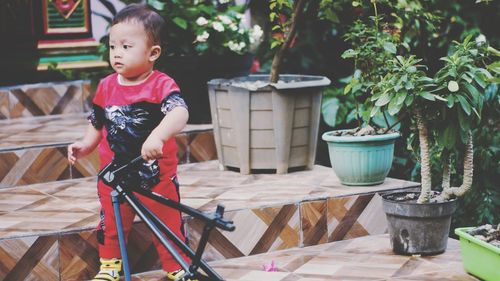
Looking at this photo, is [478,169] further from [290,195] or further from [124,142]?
[124,142]

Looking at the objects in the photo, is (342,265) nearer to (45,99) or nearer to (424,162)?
(424,162)

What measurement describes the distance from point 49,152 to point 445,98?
1.95 meters

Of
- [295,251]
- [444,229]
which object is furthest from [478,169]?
[295,251]

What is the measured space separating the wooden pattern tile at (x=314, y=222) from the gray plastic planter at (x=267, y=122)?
2.06 feet

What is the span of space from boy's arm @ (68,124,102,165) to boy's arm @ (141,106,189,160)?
0.34 metres

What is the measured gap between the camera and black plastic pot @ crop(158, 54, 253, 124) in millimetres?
4668

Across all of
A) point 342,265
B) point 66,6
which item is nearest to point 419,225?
point 342,265

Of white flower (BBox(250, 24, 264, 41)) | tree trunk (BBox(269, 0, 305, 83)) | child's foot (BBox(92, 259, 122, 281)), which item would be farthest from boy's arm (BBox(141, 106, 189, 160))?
white flower (BBox(250, 24, 264, 41))

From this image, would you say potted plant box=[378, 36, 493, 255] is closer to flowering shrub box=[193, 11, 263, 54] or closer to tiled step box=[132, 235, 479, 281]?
tiled step box=[132, 235, 479, 281]

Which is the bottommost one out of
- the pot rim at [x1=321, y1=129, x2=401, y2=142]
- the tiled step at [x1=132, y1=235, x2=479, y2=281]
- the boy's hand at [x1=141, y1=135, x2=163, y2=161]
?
the tiled step at [x1=132, y1=235, x2=479, y2=281]

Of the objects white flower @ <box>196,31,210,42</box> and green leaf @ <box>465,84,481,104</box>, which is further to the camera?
white flower @ <box>196,31,210,42</box>

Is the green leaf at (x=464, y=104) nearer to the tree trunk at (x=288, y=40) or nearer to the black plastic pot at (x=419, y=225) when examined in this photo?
the black plastic pot at (x=419, y=225)

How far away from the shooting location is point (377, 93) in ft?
10.7

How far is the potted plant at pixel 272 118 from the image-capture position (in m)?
4.02
